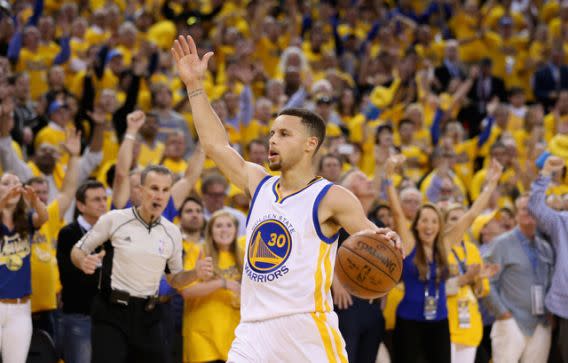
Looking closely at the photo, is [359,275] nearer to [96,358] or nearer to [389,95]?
[96,358]

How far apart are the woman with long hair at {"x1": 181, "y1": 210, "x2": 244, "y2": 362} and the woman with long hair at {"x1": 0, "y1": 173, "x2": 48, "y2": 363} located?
1363mm

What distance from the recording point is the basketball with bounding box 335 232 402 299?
5043mm

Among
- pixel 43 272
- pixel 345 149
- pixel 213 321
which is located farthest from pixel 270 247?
pixel 345 149

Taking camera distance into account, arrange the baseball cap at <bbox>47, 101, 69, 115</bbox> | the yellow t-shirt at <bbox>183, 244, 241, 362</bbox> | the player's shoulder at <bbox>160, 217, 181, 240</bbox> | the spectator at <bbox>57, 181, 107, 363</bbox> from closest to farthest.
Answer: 1. the player's shoulder at <bbox>160, 217, 181, 240</bbox>
2. the spectator at <bbox>57, 181, 107, 363</bbox>
3. the yellow t-shirt at <bbox>183, 244, 241, 362</bbox>
4. the baseball cap at <bbox>47, 101, 69, 115</bbox>

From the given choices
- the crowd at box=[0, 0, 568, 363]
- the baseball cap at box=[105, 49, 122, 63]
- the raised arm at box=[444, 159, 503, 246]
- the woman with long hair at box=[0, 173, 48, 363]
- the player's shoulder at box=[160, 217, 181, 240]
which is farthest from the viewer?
the baseball cap at box=[105, 49, 122, 63]

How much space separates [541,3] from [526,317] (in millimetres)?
13397

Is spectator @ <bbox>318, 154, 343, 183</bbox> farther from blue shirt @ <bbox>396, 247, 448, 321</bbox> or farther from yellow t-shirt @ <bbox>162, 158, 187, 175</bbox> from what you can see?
yellow t-shirt @ <bbox>162, 158, 187, 175</bbox>

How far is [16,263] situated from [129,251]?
1183 millimetres

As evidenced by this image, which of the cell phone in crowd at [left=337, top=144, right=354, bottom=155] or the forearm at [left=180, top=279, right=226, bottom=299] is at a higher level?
the cell phone in crowd at [left=337, top=144, right=354, bottom=155]

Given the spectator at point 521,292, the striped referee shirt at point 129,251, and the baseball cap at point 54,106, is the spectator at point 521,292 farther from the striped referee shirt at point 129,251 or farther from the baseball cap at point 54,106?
the baseball cap at point 54,106

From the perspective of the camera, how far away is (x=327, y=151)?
11.2m

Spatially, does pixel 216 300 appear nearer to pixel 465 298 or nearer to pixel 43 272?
pixel 43 272

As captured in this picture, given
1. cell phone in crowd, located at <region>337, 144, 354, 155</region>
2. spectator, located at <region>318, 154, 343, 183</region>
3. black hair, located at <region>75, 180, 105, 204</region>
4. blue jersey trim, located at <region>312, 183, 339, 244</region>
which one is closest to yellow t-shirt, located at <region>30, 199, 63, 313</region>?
black hair, located at <region>75, 180, 105, 204</region>

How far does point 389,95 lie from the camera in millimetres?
15094
